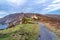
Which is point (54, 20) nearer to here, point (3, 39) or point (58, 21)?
point (58, 21)

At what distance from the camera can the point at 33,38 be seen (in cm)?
1956

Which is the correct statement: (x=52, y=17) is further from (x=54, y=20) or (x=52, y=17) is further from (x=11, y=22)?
(x=11, y=22)

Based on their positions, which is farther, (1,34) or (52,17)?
(52,17)

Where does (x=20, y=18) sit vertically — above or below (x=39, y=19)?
above

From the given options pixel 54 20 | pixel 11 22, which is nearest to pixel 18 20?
pixel 11 22

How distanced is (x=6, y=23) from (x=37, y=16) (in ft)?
28.0

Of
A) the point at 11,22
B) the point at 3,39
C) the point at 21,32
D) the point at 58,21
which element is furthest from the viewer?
the point at 58,21

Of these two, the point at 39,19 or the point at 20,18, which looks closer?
→ the point at 20,18

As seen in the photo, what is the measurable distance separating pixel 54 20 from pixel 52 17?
993 mm

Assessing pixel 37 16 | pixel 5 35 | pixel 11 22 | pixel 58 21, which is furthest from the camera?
pixel 37 16

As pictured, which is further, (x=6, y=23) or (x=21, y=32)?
(x=6, y=23)

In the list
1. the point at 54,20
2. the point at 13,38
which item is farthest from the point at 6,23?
the point at 13,38

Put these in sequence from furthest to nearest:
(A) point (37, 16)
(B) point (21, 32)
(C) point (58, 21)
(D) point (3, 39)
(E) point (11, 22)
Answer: (A) point (37, 16) → (C) point (58, 21) → (E) point (11, 22) → (B) point (21, 32) → (D) point (3, 39)

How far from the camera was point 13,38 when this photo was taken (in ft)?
56.1
